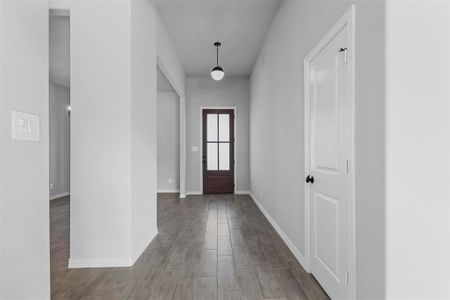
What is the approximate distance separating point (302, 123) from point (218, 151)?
13.9 ft

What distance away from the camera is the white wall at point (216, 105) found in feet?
21.5

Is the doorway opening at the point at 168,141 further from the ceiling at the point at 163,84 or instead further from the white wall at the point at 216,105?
the white wall at the point at 216,105

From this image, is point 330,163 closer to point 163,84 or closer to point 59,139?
point 163,84

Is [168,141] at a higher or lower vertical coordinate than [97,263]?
higher

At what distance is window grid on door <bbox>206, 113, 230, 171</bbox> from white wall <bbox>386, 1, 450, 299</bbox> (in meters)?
5.41

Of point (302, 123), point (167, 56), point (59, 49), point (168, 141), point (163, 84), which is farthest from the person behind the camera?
point (168, 141)

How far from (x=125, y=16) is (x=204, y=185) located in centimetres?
465

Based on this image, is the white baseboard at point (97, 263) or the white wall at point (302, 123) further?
the white baseboard at point (97, 263)

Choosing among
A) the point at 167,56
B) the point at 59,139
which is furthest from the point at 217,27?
the point at 59,139

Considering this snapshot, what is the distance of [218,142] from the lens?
661 cm
